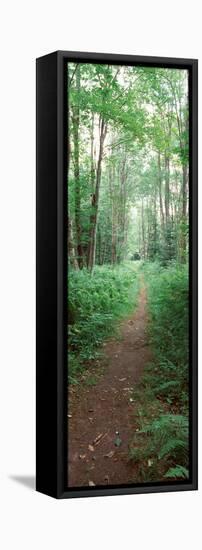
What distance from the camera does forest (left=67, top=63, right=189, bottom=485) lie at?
1111 centimetres

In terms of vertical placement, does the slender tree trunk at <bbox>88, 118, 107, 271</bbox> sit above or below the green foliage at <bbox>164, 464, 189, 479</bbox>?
above

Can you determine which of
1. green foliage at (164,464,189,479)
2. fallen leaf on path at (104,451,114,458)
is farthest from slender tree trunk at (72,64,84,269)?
green foliage at (164,464,189,479)

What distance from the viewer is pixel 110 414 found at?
11180 mm

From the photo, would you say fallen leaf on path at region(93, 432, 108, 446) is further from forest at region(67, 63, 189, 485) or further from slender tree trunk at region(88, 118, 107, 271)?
slender tree trunk at region(88, 118, 107, 271)

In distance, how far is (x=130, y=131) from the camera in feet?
37.2

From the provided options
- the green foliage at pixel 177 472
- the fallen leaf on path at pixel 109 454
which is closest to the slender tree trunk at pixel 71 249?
the fallen leaf on path at pixel 109 454

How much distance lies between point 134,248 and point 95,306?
684 mm

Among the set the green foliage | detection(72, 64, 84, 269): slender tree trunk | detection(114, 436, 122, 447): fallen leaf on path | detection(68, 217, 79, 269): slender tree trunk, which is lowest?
the green foliage

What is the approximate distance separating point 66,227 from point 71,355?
121 centimetres

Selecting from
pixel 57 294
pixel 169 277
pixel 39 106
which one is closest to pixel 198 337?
pixel 169 277

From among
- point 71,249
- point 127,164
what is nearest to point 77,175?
point 127,164

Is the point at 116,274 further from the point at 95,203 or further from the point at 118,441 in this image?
the point at 118,441

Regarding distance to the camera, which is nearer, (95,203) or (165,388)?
(95,203)

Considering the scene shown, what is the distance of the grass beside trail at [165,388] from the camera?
1130cm
